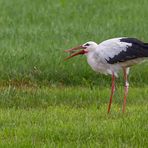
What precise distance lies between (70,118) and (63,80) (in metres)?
3.26

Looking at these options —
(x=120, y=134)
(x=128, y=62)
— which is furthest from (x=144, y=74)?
(x=120, y=134)

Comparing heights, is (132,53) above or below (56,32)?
above

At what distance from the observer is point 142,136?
823 cm

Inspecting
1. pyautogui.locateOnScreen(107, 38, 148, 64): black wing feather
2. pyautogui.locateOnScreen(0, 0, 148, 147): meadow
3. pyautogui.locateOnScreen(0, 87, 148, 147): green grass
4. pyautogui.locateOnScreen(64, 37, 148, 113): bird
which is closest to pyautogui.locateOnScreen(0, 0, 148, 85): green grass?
pyautogui.locateOnScreen(0, 0, 148, 147): meadow

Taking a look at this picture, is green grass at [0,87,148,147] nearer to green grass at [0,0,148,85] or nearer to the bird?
the bird

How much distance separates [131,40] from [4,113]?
2235mm

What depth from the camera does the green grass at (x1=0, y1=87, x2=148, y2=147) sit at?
8.14 m

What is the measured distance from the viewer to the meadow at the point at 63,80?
8383 millimetres

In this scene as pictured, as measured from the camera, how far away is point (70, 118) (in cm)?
938

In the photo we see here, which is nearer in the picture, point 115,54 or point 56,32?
point 115,54

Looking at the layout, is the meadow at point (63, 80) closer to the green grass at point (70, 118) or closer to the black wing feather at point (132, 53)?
the green grass at point (70, 118)

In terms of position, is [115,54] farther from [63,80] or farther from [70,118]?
[63,80]

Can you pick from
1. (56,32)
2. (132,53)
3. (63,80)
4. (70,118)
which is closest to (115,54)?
(132,53)

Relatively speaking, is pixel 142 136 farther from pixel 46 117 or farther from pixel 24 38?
pixel 24 38
